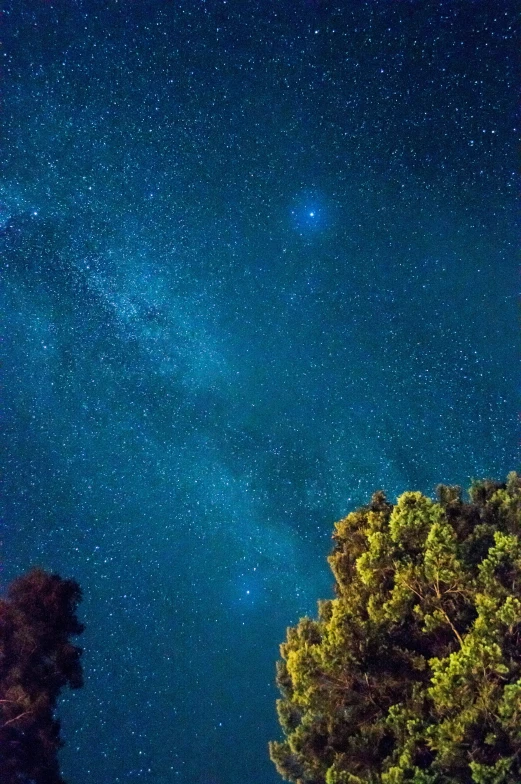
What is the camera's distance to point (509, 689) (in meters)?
9.60

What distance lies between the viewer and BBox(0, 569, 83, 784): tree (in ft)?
46.2

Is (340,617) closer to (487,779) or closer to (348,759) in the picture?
(348,759)

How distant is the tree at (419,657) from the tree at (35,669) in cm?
533

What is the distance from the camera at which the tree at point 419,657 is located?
9.94 m

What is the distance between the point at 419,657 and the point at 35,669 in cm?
884

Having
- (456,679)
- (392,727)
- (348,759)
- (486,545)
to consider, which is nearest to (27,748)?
(348,759)

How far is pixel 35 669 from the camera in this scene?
1497 centimetres

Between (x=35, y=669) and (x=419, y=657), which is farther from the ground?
(x=35, y=669)

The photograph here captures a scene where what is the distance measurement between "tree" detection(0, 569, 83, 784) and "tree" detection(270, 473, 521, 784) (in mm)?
5329

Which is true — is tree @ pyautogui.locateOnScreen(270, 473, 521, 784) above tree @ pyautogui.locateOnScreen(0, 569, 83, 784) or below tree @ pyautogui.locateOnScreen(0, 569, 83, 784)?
below

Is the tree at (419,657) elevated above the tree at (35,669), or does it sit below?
below

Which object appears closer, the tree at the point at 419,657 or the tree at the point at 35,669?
the tree at the point at 419,657

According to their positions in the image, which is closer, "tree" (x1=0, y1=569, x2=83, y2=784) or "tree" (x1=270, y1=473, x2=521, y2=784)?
"tree" (x1=270, y1=473, x2=521, y2=784)

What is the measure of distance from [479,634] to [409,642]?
66.8 inches
